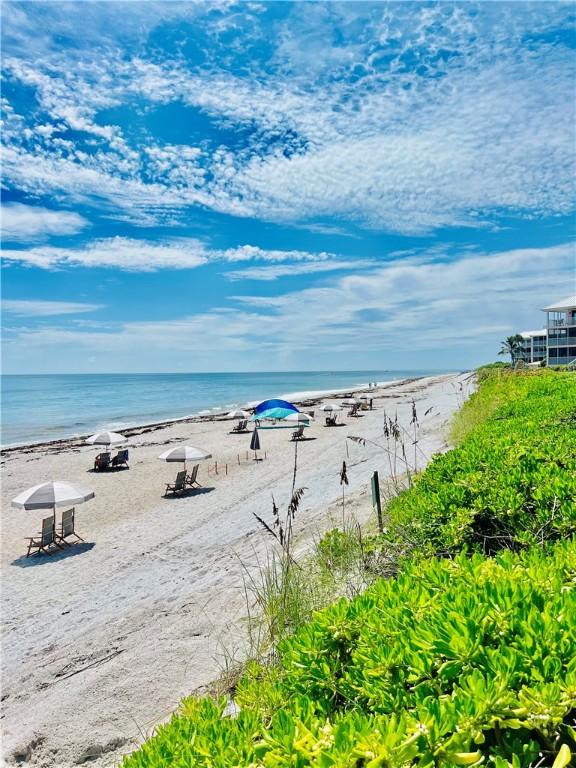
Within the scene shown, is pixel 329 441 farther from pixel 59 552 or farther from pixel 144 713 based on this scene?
pixel 144 713

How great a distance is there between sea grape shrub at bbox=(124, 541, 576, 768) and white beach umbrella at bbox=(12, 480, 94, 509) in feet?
31.6

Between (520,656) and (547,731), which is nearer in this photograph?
(547,731)

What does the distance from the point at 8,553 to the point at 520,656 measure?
11959mm

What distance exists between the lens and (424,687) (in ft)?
5.45

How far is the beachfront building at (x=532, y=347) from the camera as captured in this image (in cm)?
7794

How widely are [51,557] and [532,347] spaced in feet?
269

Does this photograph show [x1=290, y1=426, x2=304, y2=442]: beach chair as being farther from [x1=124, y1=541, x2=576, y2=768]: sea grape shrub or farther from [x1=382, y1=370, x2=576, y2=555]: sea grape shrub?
[x1=124, y1=541, x2=576, y2=768]: sea grape shrub

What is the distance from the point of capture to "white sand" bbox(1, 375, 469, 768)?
15.7 ft

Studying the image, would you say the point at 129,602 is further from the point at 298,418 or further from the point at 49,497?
the point at 298,418

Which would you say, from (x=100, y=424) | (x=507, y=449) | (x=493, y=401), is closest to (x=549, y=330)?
(x=493, y=401)

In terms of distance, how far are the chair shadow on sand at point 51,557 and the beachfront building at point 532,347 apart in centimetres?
7931

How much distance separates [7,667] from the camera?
6180mm

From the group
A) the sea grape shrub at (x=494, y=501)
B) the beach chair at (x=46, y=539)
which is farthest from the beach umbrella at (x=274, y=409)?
the sea grape shrub at (x=494, y=501)

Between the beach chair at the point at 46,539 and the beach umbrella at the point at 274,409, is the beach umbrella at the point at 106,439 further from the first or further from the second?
the beach chair at the point at 46,539
